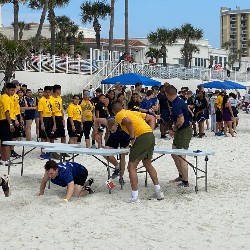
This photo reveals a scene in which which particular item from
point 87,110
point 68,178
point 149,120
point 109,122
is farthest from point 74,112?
point 68,178

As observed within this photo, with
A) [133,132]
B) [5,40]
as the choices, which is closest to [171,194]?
[133,132]

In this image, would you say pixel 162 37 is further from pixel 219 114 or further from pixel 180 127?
pixel 180 127

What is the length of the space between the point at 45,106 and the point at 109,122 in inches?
149

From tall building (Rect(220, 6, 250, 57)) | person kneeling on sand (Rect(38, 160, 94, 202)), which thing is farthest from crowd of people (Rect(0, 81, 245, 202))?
tall building (Rect(220, 6, 250, 57))

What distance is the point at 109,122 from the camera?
341 inches

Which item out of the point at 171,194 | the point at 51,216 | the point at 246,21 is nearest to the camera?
the point at 51,216

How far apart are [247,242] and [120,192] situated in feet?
9.93

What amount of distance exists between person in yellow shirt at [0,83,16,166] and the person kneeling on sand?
264 cm

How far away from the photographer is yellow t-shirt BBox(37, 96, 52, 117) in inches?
478

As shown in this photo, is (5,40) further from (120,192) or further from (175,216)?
(175,216)

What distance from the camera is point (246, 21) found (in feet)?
627

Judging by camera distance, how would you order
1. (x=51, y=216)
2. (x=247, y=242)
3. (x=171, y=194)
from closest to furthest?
1. (x=247, y=242)
2. (x=51, y=216)
3. (x=171, y=194)

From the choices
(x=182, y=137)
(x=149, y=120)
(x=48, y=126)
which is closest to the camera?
(x=149, y=120)

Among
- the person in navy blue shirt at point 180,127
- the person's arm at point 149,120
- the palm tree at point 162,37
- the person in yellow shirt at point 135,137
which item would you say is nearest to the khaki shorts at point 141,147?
the person in yellow shirt at point 135,137
